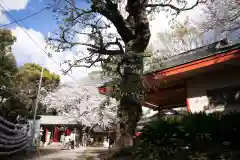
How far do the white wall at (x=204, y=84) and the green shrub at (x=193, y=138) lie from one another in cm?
304

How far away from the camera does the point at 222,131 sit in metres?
5.25

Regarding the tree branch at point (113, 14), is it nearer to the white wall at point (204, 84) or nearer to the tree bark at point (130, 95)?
the tree bark at point (130, 95)

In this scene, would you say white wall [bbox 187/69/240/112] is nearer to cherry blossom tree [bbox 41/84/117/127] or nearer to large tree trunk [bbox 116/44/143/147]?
large tree trunk [bbox 116/44/143/147]

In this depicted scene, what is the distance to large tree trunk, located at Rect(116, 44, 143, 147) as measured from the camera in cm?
667

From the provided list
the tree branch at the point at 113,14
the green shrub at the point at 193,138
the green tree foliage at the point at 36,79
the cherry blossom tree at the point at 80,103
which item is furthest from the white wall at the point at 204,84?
the green tree foliage at the point at 36,79

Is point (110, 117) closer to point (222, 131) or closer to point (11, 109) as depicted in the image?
point (11, 109)

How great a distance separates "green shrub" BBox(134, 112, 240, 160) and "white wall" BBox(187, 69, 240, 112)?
3.04m

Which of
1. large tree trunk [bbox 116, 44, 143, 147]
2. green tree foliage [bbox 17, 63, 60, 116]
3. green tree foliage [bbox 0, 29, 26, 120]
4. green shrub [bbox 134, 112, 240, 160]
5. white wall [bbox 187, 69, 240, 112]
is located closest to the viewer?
green shrub [bbox 134, 112, 240, 160]

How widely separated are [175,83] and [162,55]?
2690mm

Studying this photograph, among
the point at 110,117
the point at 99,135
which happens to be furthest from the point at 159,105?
the point at 99,135

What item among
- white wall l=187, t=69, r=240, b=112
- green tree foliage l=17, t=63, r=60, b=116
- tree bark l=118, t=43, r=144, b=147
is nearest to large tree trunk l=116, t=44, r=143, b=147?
tree bark l=118, t=43, r=144, b=147

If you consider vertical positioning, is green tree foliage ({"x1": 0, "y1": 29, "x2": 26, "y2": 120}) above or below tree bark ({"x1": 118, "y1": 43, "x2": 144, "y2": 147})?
above

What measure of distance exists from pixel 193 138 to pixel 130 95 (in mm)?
2159

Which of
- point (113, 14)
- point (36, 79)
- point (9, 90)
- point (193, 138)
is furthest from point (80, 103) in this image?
point (193, 138)
